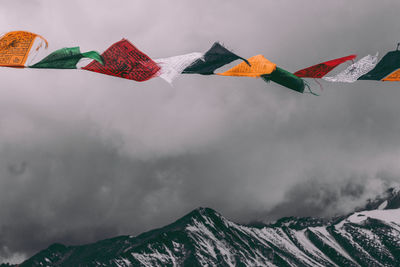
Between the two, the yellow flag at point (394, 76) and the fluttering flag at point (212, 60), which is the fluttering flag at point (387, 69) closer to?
the yellow flag at point (394, 76)

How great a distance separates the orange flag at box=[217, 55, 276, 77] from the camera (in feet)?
61.9

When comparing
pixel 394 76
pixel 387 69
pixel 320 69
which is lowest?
pixel 394 76

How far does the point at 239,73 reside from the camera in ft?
63.1

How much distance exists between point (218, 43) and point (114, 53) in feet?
10.4

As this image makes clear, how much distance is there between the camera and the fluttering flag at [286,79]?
62.9ft

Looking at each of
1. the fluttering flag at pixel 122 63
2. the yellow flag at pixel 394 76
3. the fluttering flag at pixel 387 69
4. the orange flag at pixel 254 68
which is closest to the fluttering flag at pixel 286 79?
the orange flag at pixel 254 68

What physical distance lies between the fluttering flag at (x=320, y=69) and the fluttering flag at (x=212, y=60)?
3041mm

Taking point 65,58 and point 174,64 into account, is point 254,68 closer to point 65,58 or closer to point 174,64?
point 174,64

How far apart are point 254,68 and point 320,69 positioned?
120 inches

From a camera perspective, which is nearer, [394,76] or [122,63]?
[122,63]

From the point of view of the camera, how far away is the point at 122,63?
18453 mm

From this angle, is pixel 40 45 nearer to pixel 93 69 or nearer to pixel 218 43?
pixel 93 69

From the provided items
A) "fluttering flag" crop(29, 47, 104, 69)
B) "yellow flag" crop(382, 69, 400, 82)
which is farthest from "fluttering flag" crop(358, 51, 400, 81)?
"fluttering flag" crop(29, 47, 104, 69)

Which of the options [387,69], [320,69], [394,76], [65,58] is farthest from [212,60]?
[394,76]
